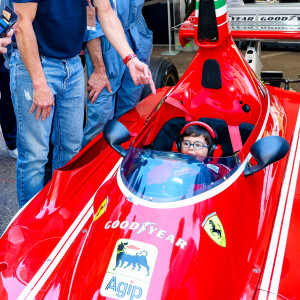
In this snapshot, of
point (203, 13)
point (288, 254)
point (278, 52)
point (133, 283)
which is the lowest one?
point (278, 52)

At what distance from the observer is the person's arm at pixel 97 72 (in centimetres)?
304

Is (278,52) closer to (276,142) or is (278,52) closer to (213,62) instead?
(213,62)

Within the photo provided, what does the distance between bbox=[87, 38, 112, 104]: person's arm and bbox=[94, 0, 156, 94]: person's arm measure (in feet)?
1.72

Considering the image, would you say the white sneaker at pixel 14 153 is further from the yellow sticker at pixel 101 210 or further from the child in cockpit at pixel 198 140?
the yellow sticker at pixel 101 210

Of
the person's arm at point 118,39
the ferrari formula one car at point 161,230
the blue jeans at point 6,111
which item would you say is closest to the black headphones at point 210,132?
the ferrari formula one car at point 161,230

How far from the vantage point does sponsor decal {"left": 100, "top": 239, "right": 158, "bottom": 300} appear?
155 centimetres

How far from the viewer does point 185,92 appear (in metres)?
2.87

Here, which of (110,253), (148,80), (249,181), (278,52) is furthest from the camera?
(278,52)

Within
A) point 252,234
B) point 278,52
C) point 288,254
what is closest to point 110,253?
point 252,234

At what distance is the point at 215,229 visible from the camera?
5.71 feet

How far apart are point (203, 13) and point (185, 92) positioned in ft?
1.75

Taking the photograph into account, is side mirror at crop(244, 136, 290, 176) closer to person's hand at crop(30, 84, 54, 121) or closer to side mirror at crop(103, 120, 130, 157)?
side mirror at crop(103, 120, 130, 157)

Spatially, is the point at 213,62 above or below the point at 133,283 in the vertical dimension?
above

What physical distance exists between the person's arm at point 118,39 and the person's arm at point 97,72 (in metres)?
0.52
